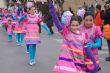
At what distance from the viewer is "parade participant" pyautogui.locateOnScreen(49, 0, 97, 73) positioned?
19.1 ft

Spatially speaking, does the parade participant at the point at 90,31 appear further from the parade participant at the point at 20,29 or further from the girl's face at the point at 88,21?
the parade participant at the point at 20,29

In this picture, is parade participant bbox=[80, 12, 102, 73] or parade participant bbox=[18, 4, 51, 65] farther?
parade participant bbox=[18, 4, 51, 65]

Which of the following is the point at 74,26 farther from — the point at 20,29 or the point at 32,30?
the point at 20,29

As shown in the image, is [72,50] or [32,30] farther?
[32,30]

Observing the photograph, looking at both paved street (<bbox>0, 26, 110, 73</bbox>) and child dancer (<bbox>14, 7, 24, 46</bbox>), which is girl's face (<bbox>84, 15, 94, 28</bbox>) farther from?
child dancer (<bbox>14, 7, 24, 46</bbox>)

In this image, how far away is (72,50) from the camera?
5859 millimetres

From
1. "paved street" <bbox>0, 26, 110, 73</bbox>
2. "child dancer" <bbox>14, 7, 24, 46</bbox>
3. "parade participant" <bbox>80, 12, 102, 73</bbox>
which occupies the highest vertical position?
"parade participant" <bbox>80, 12, 102, 73</bbox>

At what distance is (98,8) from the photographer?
15766 mm

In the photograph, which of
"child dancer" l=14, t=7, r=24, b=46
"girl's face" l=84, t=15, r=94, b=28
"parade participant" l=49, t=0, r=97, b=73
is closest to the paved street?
"child dancer" l=14, t=7, r=24, b=46

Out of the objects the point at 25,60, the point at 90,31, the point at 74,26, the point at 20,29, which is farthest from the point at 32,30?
the point at 74,26

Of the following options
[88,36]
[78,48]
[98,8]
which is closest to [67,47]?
[78,48]

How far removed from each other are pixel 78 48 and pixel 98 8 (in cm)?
1007

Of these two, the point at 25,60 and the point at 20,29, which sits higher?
the point at 20,29

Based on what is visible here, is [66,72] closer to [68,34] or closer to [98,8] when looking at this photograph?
[68,34]
